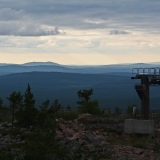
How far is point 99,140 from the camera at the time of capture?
2841 centimetres

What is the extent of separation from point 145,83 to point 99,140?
6924mm

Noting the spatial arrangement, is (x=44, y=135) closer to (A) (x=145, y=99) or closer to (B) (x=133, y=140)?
(B) (x=133, y=140)

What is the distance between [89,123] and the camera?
1387 inches

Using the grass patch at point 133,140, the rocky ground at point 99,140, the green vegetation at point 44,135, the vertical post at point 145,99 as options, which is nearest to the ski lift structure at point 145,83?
the vertical post at point 145,99

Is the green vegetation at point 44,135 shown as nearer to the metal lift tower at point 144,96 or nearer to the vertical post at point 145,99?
the metal lift tower at point 144,96

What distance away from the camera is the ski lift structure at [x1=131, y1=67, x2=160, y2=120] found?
3341cm

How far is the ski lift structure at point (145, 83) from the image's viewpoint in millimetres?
33406

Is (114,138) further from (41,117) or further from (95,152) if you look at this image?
(41,117)

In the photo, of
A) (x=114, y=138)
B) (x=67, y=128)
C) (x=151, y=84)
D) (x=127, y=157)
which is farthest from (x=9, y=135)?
(x=151, y=84)

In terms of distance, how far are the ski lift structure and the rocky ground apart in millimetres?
1710

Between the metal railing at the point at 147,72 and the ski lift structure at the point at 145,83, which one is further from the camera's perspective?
the metal railing at the point at 147,72

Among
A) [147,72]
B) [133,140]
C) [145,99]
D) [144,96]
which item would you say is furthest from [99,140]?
[147,72]

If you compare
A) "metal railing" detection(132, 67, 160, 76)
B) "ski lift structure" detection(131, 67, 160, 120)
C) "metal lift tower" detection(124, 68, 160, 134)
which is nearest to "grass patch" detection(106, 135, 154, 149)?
"metal lift tower" detection(124, 68, 160, 134)

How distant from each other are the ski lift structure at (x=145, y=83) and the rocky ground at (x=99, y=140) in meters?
1.71
